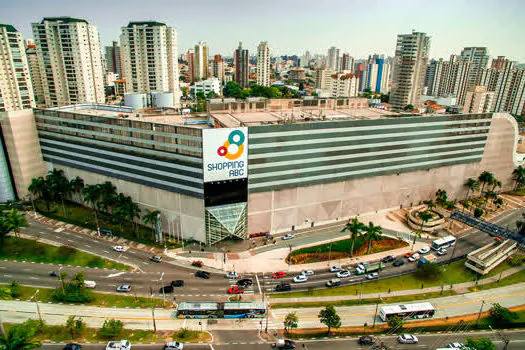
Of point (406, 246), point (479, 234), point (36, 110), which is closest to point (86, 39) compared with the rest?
point (36, 110)

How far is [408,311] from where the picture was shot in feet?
217

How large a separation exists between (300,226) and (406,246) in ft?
98.5

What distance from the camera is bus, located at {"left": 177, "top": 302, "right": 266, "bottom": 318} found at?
64938 millimetres

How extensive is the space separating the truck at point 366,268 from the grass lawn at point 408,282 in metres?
3.60

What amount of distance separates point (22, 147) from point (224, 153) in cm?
6949

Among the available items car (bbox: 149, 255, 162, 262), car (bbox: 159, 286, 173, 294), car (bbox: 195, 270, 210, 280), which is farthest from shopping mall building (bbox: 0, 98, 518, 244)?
car (bbox: 159, 286, 173, 294)

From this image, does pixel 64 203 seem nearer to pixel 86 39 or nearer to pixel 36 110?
pixel 36 110

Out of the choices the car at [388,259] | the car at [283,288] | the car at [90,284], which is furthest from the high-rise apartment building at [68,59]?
the car at [388,259]

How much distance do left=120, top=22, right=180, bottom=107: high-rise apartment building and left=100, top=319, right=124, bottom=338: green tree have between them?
140406mm

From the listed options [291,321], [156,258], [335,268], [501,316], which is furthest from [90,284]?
[501,316]

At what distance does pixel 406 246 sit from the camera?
9381 centimetres

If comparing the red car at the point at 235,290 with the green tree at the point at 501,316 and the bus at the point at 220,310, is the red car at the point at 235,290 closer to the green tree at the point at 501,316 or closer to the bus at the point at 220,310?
the bus at the point at 220,310

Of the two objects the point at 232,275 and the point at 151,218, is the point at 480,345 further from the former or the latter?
the point at 151,218

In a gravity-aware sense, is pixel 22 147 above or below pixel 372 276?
above
